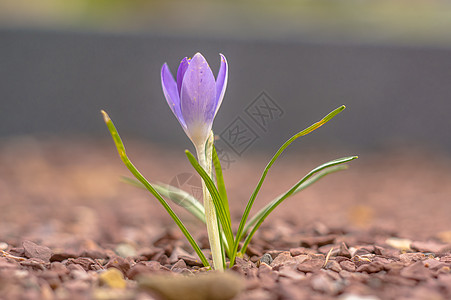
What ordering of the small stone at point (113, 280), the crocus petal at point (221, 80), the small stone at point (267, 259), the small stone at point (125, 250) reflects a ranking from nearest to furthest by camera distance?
the small stone at point (113, 280)
the crocus petal at point (221, 80)
the small stone at point (267, 259)
the small stone at point (125, 250)

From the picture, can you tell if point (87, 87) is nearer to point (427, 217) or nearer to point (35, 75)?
point (35, 75)

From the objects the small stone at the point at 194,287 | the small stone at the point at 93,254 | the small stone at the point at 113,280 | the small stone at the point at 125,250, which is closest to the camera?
the small stone at the point at 194,287

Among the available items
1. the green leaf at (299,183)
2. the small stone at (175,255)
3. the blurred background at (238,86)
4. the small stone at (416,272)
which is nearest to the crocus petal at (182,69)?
the green leaf at (299,183)

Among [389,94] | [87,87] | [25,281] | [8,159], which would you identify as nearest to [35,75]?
[87,87]

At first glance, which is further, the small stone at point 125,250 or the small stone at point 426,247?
the small stone at point 125,250

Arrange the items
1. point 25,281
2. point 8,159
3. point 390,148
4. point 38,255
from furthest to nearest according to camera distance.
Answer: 1. point 390,148
2. point 8,159
3. point 38,255
4. point 25,281

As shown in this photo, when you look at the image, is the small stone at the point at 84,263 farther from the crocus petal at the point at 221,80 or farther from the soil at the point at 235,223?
the crocus petal at the point at 221,80
